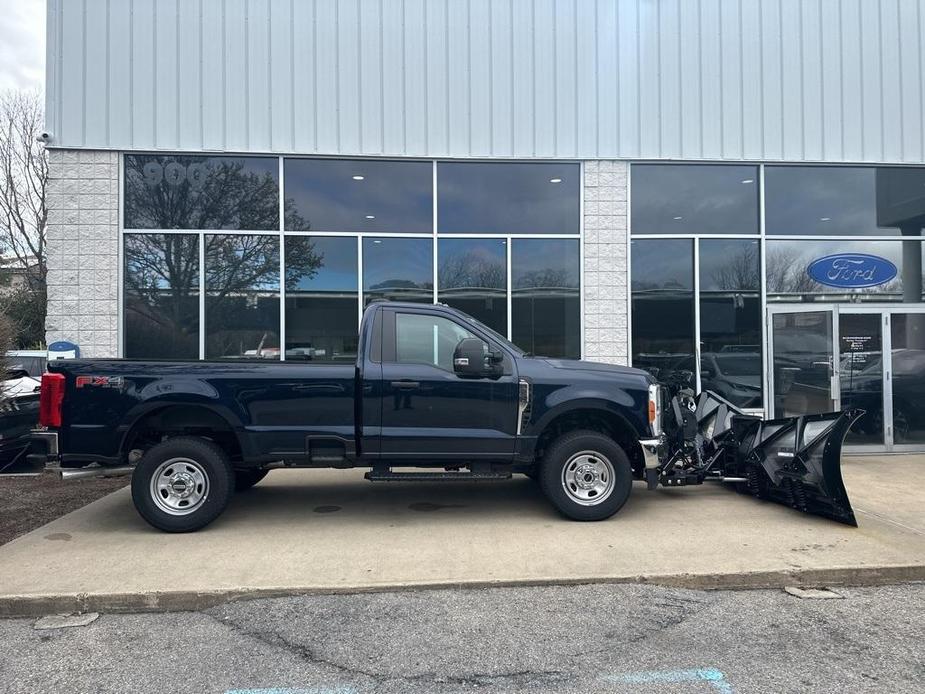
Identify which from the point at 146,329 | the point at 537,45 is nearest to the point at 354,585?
the point at 146,329

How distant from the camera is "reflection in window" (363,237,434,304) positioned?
1017 cm

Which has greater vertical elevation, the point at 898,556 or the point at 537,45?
the point at 537,45

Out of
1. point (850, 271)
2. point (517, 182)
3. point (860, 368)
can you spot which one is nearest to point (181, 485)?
point (517, 182)

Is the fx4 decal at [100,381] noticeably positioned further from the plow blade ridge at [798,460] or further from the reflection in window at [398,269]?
the plow blade ridge at [798,460]

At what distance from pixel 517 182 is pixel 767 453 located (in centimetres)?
590

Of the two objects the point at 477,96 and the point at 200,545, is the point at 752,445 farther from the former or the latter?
the point at 477,96

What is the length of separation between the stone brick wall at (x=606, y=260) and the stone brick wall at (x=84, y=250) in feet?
24.7

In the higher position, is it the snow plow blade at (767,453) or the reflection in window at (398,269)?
the reflection in window at (398,269)

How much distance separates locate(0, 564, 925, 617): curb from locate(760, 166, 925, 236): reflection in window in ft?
23.5

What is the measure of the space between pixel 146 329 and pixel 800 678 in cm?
967

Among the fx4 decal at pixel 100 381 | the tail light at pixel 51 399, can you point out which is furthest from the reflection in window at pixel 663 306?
the tail light at pixel 51 399

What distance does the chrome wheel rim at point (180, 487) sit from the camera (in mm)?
5766

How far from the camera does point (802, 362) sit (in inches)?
379

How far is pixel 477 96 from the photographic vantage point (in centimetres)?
1005
